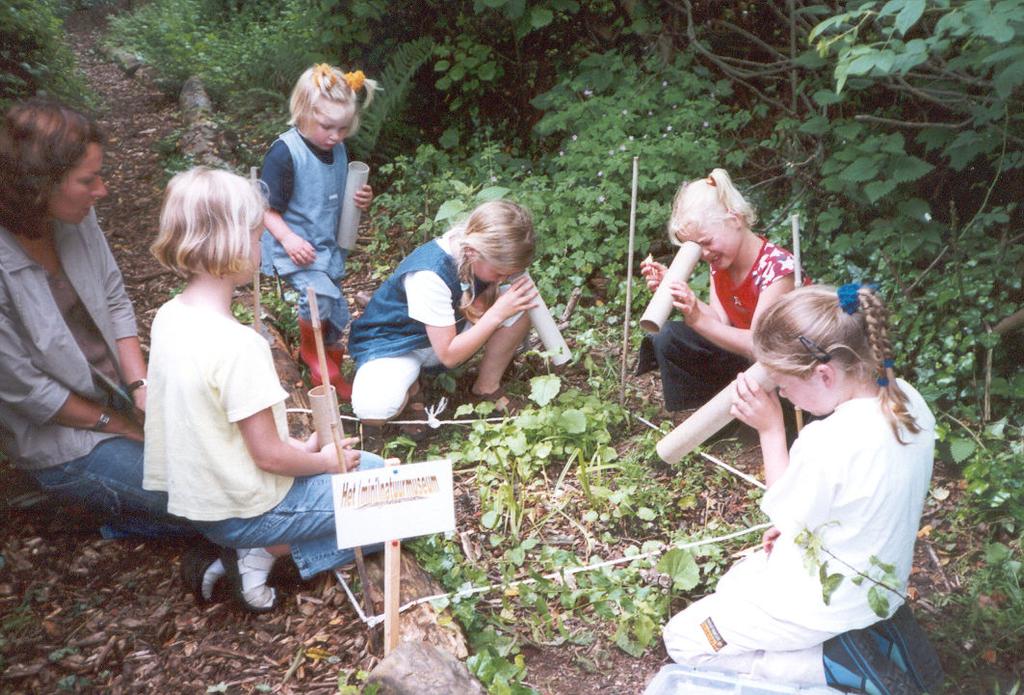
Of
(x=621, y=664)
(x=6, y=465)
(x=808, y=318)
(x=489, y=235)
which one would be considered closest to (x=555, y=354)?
(x=489, y=235)

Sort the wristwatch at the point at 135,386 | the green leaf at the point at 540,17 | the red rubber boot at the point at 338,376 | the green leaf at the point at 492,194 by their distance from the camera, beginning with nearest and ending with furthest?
1. the wristwatch at the point at 135,386
2. the red rubber boot at the point at 338,376
3. the green leaf at the point at 492,194
4. the green leaf at the point at 540,17

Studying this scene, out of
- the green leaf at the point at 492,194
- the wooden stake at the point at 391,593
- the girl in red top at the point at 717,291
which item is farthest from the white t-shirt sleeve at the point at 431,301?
the green leaf at the point at 492,194

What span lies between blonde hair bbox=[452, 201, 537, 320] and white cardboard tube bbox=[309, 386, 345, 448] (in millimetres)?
A: 998

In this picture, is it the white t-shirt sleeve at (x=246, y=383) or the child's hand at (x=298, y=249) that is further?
the child's hand at (x=298, y=249)

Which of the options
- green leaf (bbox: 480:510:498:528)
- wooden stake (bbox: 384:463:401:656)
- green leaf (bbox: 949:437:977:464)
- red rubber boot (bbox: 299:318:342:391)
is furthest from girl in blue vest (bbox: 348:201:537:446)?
green leaf (bbox: 949:437:977:464)

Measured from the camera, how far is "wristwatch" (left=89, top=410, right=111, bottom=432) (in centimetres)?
258

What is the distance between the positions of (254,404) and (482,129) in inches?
167

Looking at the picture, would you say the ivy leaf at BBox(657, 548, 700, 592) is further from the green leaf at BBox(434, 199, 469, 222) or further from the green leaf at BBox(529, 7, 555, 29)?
the green leaf at BBox(529, 7, 555, 29)

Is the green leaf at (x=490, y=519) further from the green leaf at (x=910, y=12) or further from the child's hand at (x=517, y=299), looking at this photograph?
the green leaf at (x=910, y=12)

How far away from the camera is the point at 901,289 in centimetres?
345

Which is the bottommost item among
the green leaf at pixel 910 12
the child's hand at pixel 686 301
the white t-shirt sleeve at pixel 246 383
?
the child's hand at pixel 686 301

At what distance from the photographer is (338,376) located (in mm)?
3613

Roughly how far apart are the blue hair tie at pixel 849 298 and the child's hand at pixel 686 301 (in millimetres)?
989

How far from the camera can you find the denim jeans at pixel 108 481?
8.35 feet
